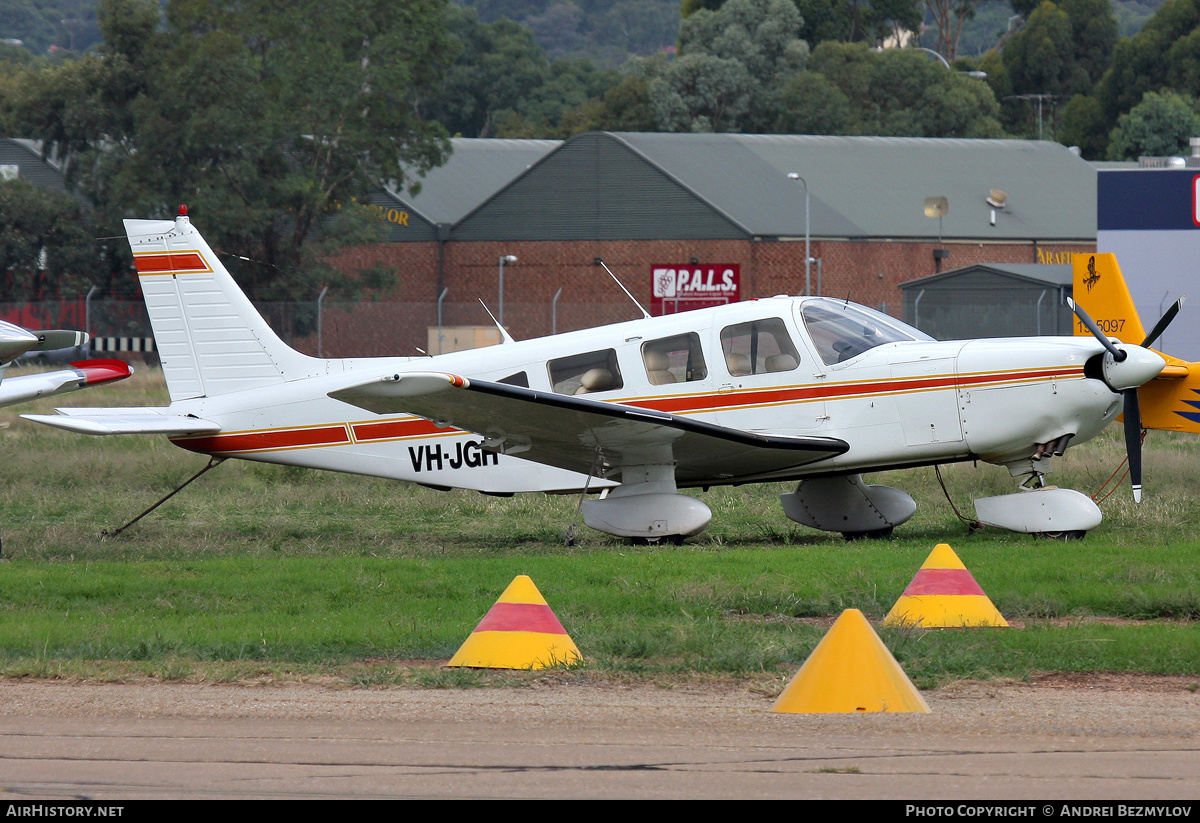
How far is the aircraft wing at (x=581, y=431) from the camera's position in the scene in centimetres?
1096

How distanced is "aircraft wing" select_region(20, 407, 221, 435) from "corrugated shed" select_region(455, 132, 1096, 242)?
39130 mm

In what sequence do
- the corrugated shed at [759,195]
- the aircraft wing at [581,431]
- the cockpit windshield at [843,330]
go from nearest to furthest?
the aircraft wing at [581,431] < the cockpit windshield at [843,330] < the corrugated shed at [759,195]

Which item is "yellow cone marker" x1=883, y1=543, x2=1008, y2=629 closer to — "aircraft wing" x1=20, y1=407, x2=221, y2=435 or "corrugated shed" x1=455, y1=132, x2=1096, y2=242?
"aircraft wing" x1=20, y1=407, x2=221, y2=435

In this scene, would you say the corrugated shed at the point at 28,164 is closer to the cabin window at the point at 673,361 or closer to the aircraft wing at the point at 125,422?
the aircraft wing at the point at 125,422

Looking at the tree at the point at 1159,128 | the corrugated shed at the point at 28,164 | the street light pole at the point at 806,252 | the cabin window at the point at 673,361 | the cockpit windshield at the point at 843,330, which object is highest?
the tree at the point at 1159,128

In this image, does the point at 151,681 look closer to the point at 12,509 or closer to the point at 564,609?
the point at 564,609

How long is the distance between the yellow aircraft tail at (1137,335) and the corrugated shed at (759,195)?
3695 cm

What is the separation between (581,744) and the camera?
20.0ft

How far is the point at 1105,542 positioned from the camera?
11.7m

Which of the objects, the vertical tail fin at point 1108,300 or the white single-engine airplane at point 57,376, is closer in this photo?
the white single-engine airplane at point 57,376

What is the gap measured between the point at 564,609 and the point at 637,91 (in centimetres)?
7229

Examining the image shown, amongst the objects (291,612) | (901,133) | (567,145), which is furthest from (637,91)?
(291,612)

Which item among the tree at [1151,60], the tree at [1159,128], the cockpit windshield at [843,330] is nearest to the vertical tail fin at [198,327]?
the cockpit windshield at [843,330]

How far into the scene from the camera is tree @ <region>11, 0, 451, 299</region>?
47469 mm
